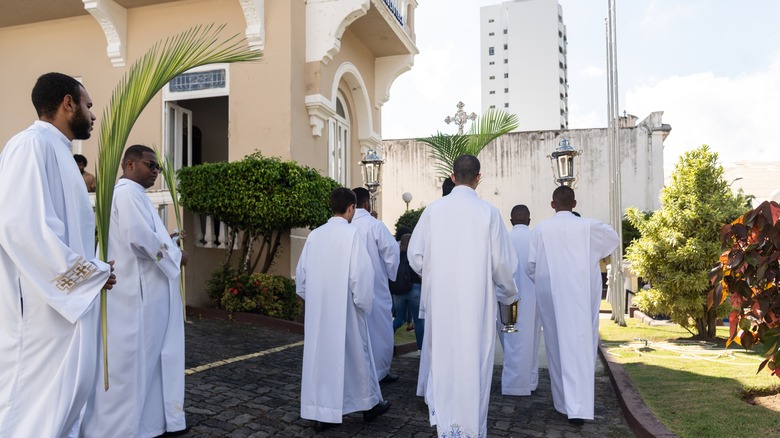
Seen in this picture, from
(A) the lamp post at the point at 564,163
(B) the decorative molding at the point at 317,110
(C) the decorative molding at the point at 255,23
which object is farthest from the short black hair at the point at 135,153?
(B) the decorative molding at the point at 317,110

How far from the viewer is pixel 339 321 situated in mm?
5023

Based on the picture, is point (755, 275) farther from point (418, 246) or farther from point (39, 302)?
point (39, 302)

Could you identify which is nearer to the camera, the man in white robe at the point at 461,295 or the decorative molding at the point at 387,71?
the man in white robe at the point at 461,295

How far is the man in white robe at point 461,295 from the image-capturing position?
4.19m

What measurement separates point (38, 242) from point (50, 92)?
88 centimetres

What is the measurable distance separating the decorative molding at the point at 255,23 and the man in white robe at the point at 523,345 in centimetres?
632

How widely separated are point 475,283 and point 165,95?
924cm

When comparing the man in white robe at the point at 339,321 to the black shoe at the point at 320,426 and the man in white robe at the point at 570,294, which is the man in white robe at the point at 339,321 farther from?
the man in white robe at the point at 570,294

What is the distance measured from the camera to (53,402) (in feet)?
9.37

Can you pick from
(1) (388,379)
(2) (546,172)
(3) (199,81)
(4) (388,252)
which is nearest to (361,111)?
(3) (199,81)

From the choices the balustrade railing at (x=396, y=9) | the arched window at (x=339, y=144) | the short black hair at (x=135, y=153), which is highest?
the balustrade railing at (x=396, y=9)

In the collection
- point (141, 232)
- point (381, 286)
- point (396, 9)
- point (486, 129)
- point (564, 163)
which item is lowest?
point (381, 286)

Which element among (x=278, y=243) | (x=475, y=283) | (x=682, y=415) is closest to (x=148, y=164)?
(x=475, y=283)

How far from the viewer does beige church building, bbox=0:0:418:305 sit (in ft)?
35.4
